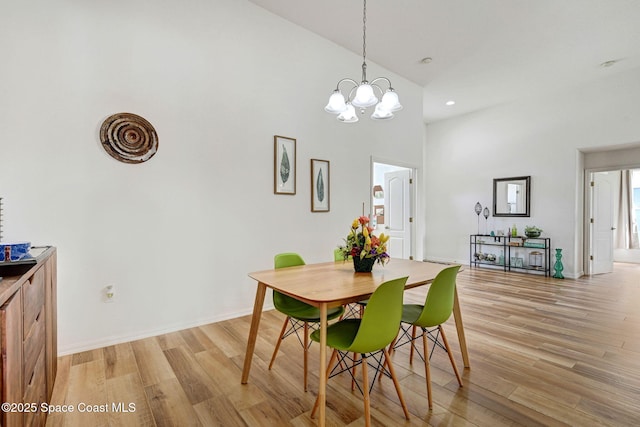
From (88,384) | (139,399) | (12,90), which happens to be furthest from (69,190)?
(139,399)

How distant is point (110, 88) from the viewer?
8.41 feet

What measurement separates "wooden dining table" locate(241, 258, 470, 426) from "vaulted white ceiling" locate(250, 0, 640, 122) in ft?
9.24

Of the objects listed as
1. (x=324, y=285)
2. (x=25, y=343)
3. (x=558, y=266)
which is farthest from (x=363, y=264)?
(x=558, y=266)

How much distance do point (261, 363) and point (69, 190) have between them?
6.69 ft

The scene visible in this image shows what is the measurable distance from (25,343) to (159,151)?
1968 mm

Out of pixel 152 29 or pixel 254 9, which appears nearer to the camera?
pixel 152 29

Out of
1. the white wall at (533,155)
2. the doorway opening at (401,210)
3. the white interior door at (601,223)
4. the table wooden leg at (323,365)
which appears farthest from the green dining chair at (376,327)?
the white interior door at (601,223)

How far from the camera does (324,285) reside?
1776 millimetres

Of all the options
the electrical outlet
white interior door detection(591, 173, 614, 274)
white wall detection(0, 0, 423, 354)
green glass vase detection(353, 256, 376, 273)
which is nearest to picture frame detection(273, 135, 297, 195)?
white wall detection(0, 0, 423, 354)

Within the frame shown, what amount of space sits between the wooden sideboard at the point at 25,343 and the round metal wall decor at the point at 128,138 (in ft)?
3.76

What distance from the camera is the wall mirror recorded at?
581 cm

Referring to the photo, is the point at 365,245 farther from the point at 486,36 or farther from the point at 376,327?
the point at 486,36

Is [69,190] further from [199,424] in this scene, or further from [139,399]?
[199,424]

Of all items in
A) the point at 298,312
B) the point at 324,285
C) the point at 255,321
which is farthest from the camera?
the point at 298,312
